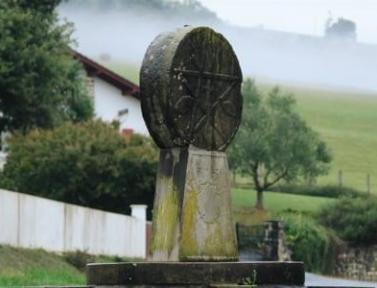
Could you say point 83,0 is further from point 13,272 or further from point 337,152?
point 13,272

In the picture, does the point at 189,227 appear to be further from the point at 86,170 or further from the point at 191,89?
the point at 86,170

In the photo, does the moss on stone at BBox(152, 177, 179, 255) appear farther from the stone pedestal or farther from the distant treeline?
the distant treeline

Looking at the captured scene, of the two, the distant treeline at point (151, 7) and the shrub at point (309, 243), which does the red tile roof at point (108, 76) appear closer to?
A: the shrub at point (309, 243)

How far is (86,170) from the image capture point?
50.9 m

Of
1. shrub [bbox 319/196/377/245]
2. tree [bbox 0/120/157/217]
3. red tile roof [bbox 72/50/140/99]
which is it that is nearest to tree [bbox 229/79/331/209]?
shrub [bbox 319/196/377/245]

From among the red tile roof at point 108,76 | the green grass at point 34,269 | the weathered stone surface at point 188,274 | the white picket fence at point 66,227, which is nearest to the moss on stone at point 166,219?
the weathered stone surface at point 188,274

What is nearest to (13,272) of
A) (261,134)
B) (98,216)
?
(98,216)

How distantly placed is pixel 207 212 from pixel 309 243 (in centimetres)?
4472

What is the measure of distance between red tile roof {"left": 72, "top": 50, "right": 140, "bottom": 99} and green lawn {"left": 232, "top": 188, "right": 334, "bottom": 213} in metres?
9.43

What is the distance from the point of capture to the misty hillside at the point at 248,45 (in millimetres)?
114106

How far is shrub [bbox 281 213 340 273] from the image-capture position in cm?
6022

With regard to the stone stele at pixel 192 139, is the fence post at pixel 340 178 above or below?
above

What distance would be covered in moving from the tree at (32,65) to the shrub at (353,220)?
16830 millimetres

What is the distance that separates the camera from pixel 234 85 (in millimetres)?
17266
